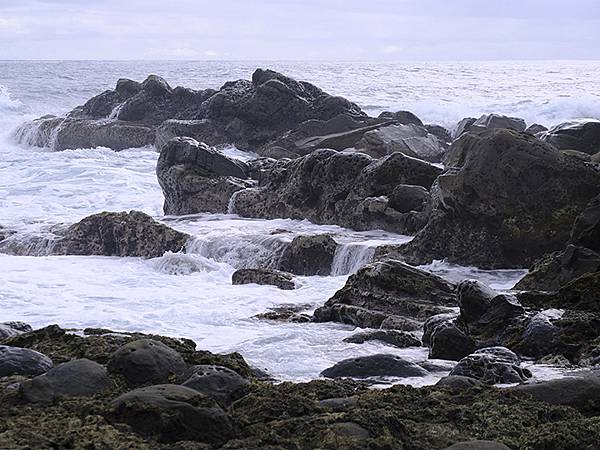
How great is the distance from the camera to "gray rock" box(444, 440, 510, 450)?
375 centimetres

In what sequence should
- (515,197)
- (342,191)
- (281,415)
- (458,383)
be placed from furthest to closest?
(342,191) → (515,197) → (458,383) → (281,415)

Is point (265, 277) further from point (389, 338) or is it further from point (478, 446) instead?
point (478, 446)

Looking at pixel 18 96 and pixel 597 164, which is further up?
pixel 597 164

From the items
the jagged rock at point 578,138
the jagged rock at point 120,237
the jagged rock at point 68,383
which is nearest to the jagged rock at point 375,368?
the jagged rock at point 68,383

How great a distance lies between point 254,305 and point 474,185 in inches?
127

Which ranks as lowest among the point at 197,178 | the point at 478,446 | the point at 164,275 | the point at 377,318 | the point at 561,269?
the point at 164,275

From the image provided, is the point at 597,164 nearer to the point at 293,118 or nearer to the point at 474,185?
the point at 474,185

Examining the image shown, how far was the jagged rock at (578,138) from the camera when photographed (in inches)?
618

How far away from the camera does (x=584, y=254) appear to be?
9.04 m

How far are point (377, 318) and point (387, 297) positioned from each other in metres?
0.53

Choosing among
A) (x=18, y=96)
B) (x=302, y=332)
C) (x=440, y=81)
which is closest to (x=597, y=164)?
(x=302, y=332)

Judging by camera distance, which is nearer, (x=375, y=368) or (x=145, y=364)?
(x=145, y=364)

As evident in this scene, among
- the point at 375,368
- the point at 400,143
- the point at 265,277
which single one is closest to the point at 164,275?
the point at 265,277

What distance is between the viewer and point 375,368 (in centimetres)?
647
